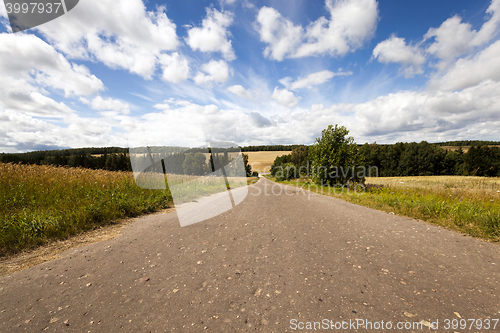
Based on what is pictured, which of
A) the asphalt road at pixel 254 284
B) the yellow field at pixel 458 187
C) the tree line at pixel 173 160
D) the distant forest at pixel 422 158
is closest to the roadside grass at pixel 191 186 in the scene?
the tree line at pixel 173 160

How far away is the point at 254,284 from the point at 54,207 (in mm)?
6512

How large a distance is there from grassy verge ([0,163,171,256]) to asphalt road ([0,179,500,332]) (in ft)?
4.32

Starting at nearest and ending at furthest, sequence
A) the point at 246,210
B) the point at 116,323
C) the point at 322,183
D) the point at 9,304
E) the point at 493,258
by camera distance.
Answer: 1. the point at 116,323
2. the point at 9,304
3. the point at 493,258
4. the point at 246,210
5. the point at 322,183

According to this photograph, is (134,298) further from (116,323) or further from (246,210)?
(246,210)

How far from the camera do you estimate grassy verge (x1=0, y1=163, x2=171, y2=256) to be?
169 inches

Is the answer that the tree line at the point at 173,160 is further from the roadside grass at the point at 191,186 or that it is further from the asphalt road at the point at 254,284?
the asphalt road at the point at 254,284

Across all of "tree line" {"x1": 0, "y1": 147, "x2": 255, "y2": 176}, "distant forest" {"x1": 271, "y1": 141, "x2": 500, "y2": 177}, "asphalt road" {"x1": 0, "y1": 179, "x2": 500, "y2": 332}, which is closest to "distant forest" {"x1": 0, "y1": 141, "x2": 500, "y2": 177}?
"distant forest" {"x1": 271, "y1": 141, "x2": 500, "y2": 177}

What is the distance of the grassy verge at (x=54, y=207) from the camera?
4.30 meters

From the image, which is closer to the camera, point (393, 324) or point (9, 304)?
point (393, 324)

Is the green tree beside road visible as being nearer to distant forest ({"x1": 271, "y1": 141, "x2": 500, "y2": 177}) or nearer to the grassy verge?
the grassy verge

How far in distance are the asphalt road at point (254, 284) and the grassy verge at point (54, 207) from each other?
51.9 inches

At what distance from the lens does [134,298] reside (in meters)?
2.52

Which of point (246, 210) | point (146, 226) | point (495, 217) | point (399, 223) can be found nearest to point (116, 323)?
point (146, 226)

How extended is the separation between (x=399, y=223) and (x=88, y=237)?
Answer: 8535mm
